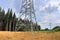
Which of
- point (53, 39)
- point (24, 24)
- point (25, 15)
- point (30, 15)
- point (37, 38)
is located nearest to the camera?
point (53, 39)

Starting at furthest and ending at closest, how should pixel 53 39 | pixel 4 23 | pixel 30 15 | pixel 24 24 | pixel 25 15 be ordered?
pixel 4 23 < pixel 24 24 < pixel 25 15 < pixel 30 15 < pixel 53 39

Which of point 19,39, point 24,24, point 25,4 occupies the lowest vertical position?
point 19,39

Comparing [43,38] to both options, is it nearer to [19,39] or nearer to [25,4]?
[19,39]

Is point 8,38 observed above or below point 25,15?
below

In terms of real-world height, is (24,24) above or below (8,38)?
above

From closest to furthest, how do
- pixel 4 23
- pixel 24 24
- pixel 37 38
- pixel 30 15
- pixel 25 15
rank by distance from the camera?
1. pixel 37 38
2. pixel 30 15
3. pixel 25 15
4. pixel 24 24
5. pixel 4 23

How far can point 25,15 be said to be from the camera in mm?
20484

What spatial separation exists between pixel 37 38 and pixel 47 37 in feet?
3.13

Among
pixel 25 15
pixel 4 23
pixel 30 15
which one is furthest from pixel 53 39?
pixel 4 23

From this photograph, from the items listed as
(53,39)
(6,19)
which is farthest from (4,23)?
(53,39)

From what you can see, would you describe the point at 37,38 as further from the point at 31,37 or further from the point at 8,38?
the point at 8,38

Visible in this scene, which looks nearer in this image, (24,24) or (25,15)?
(25,15)

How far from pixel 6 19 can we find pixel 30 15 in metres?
33.6

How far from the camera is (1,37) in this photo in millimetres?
17453
